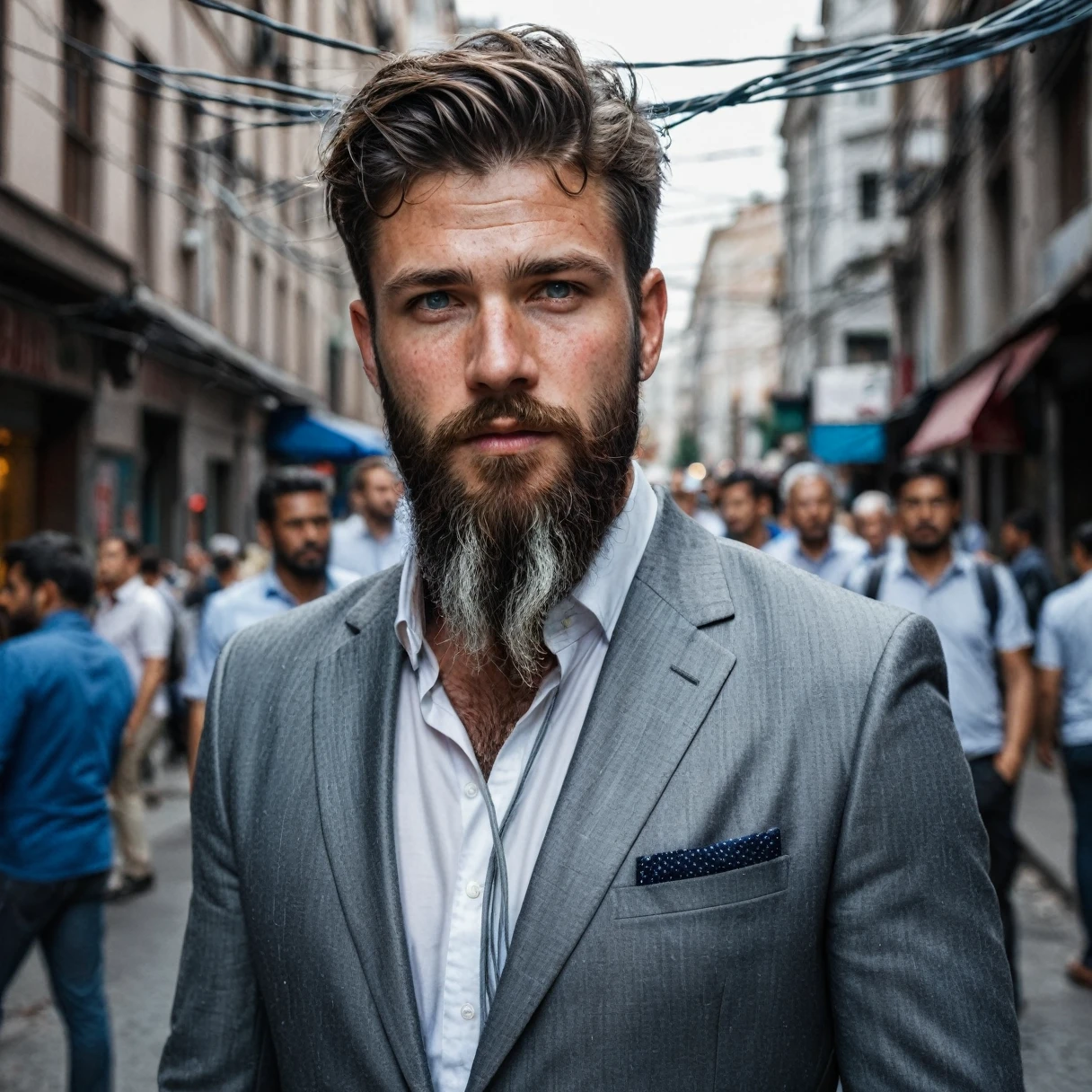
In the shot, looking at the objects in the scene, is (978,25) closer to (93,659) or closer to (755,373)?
(93,659)

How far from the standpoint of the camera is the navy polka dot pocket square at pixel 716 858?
1655 mm

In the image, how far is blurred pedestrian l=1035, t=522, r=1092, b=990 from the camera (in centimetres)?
621

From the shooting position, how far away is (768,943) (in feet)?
5.41

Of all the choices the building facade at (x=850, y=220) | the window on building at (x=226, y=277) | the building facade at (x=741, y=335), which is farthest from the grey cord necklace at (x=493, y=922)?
the building facade at (x=741, y=335)

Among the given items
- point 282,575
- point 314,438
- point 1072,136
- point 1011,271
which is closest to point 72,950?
point 282,575

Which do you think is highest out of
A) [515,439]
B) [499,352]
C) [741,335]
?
[741,335]

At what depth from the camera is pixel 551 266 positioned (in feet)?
5.94

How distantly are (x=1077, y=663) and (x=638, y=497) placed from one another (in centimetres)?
498

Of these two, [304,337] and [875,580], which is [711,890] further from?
[304,337]

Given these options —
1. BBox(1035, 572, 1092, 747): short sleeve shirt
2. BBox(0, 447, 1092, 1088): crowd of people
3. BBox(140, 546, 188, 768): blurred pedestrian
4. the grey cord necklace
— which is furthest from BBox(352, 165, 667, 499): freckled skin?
BBox(140, 546, 188, 768): blurred pedestrian

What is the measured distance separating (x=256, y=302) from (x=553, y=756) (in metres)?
21.2

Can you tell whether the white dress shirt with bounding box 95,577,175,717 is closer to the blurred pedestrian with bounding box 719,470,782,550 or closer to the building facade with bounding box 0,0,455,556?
the building facade with bounding box 0,0,455,556

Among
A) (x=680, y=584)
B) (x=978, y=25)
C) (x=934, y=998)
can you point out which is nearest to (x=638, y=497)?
(x=680, y=584)

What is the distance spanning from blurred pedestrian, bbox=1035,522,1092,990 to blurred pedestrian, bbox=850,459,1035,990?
0.78m
